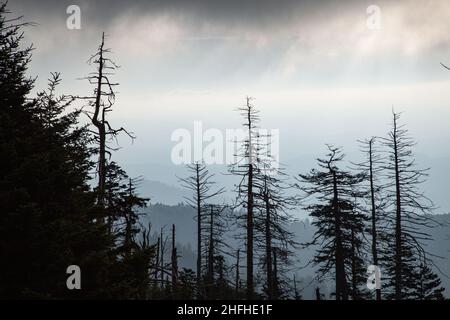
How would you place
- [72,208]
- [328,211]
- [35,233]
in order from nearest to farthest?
[35,233] < [72,208] < [328,211]

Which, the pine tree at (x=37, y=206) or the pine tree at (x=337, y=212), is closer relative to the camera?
the pine tree at (x=37, y=206)

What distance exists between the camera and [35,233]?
7.68 meters

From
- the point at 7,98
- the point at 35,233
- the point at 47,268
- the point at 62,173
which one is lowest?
the point at 47,268

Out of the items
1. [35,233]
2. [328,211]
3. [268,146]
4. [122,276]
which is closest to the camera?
[35,233]

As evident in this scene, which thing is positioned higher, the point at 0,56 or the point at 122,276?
the point at 0,56

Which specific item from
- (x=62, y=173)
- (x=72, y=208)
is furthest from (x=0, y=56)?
(x=72, y=208)

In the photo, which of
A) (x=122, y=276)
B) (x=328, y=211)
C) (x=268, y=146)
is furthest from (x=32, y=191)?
(x=328, y=211)

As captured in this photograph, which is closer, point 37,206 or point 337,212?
point 37,206

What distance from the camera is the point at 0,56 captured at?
9641 mm

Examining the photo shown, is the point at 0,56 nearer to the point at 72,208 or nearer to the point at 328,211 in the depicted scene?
the point at 72,208

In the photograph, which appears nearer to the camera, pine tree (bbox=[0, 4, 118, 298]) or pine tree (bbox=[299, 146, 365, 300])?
pine tree (bbox=[0, 4, 118, 298])
